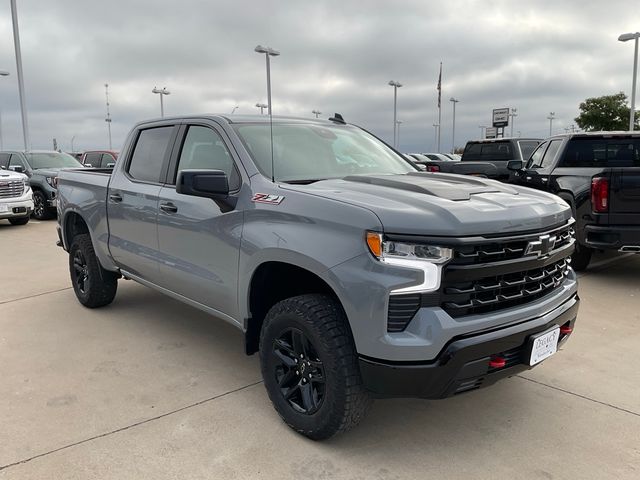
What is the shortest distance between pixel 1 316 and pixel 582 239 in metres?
6.40

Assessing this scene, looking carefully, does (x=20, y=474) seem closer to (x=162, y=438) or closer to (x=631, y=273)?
(x=162, y=438)

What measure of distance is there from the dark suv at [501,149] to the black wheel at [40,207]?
34.6 ft

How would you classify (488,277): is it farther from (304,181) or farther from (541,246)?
(304,181)

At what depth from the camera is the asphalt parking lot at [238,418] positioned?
271 centimetres

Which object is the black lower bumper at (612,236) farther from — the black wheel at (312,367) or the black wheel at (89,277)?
the black wheel at (89,277)

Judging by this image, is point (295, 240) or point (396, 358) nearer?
point (396, 358)

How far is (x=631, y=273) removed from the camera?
22.9 ft

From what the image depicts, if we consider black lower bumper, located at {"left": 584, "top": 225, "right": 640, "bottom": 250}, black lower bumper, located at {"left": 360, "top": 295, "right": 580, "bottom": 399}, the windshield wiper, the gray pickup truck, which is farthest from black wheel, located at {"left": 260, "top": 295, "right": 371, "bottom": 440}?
black lower bumper, located at {"left": 584, "top": 225, "right": 640, "bottom": 250}

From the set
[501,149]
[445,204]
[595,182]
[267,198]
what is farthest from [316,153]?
[501,149]

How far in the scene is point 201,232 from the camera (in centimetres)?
354

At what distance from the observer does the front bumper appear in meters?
11.6

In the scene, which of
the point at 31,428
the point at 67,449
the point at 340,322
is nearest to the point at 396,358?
the point at 340,322

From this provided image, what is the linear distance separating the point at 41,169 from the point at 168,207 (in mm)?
11663

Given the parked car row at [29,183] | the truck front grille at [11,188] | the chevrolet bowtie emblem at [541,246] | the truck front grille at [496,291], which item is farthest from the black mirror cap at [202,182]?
the truck front grille at [11,188]
